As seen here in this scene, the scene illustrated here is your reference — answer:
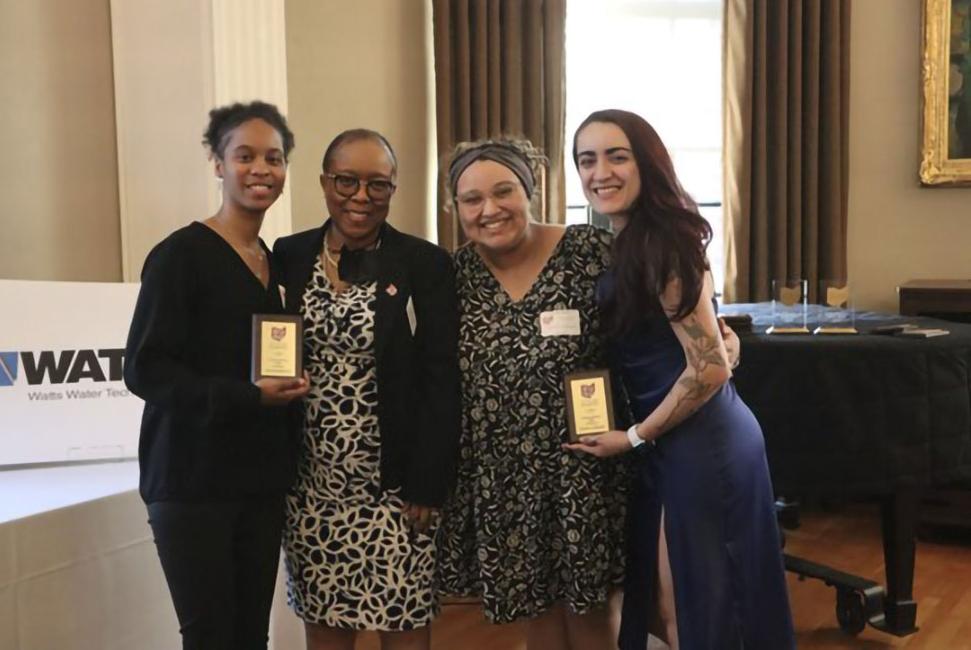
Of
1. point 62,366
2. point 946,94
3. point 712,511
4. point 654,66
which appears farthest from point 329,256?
point 946,94

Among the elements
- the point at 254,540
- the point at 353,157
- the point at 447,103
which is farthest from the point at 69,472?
the point at 447,103

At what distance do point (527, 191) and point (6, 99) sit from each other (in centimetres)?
195

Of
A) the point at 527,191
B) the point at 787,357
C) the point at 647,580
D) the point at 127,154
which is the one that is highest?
the point at 127,154

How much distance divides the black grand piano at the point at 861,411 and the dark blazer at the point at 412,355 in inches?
43.9

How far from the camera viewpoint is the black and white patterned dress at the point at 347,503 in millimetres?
1877

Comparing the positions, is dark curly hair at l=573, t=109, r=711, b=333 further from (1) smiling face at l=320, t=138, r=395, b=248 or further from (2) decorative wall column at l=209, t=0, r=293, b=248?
(2) decorative wall column at l=209, t=0, r=293, b=248

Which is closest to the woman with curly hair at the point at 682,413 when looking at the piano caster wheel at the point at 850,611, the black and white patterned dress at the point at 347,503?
the black and white patterned dress at the point at 347,503

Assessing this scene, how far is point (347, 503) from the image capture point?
1908 mm

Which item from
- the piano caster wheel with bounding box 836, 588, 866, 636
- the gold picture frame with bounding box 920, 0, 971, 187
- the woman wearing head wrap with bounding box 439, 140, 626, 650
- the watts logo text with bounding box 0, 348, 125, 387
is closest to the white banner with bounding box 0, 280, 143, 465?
the watts logo text with bounding box 0, 348, 125, 387

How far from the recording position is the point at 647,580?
2.11 metres

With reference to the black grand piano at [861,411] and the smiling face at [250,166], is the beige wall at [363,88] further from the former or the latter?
the smiling face at [250,166]

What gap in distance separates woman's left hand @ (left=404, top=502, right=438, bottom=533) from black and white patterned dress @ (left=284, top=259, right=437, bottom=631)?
2cm

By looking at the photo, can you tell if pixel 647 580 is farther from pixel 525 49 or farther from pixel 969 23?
pixel 969 23

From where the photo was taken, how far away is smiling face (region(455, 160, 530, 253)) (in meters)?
2.00
